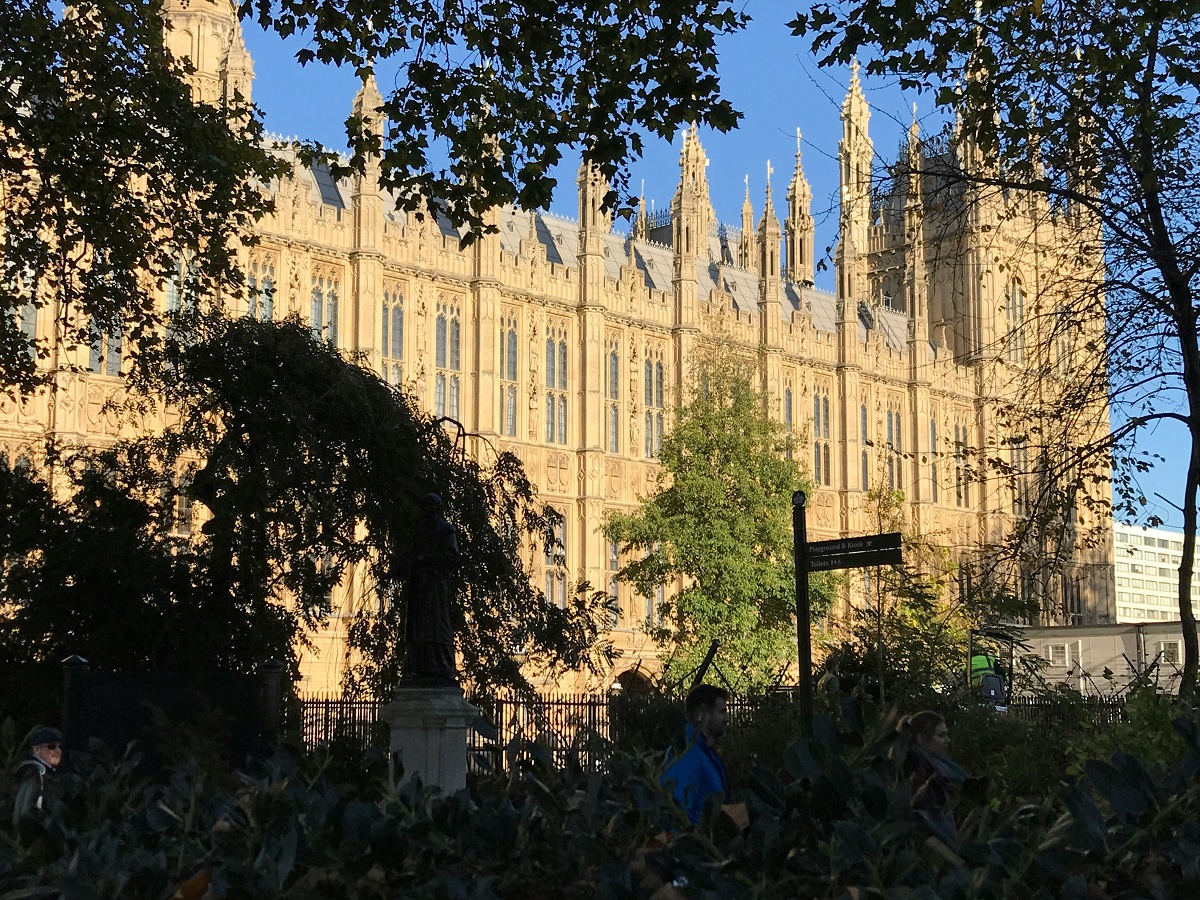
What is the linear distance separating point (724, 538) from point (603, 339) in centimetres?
754

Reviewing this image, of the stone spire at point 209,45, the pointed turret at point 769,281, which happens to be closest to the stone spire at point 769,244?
the pointed turret at point 769,281

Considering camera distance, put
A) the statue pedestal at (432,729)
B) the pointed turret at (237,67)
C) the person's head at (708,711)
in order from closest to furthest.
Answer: the person's head at (708,711) < the statue pedestal at (432,729) < the pointed turret at (237,67)

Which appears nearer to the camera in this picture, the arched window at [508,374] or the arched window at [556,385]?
the arched window at [508,374]

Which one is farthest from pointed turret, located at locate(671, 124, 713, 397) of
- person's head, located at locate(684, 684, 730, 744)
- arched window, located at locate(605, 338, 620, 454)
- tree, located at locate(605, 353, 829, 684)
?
person's head, located at locate(684, 684, 730, 744)

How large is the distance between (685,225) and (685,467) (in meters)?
9.23

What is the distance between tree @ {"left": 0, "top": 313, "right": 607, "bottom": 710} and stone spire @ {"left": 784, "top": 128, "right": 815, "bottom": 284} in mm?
29051

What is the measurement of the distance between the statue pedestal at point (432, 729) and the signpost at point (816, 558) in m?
2.35

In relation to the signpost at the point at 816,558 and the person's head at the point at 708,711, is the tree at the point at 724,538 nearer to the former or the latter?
the signpost at the point at 816,558

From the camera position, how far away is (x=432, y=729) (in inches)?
408

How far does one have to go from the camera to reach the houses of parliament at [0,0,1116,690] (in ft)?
97.5

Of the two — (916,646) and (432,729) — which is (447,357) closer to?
(916,646)

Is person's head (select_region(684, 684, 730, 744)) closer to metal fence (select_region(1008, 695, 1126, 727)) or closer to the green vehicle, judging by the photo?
metal fence (select_region(1008, 695, 1126, 727))

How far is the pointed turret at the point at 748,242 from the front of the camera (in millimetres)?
43469

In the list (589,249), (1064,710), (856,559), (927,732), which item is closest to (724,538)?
(589,249)
